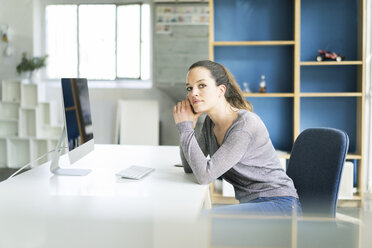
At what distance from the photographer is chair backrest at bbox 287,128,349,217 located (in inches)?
35.3

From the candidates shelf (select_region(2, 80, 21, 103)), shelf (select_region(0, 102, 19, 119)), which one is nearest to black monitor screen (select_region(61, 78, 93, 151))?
shelf (select_region(2, 80, 21, 103))

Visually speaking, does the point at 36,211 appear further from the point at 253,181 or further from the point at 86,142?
the point at 86,142

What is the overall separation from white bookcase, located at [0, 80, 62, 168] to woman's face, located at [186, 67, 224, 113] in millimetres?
730

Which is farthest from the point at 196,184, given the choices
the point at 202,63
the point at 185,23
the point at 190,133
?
the point at 185,23

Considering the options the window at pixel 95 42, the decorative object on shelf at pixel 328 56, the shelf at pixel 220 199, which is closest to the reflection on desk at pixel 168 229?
the window at pixel 95 42

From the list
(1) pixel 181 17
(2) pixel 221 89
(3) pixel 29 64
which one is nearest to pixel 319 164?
(2) pixel 221 89

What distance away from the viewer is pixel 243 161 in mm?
919

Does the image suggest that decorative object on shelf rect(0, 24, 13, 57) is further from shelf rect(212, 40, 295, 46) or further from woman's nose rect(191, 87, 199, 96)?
shelf rect(212, 40, 295, 46)

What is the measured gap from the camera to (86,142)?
1074 mm

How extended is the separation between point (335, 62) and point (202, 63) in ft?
4.78

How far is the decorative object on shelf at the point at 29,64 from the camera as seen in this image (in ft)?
4.82

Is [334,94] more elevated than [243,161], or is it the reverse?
[334,94]

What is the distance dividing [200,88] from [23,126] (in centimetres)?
93

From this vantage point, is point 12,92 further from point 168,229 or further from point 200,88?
point 168,229
